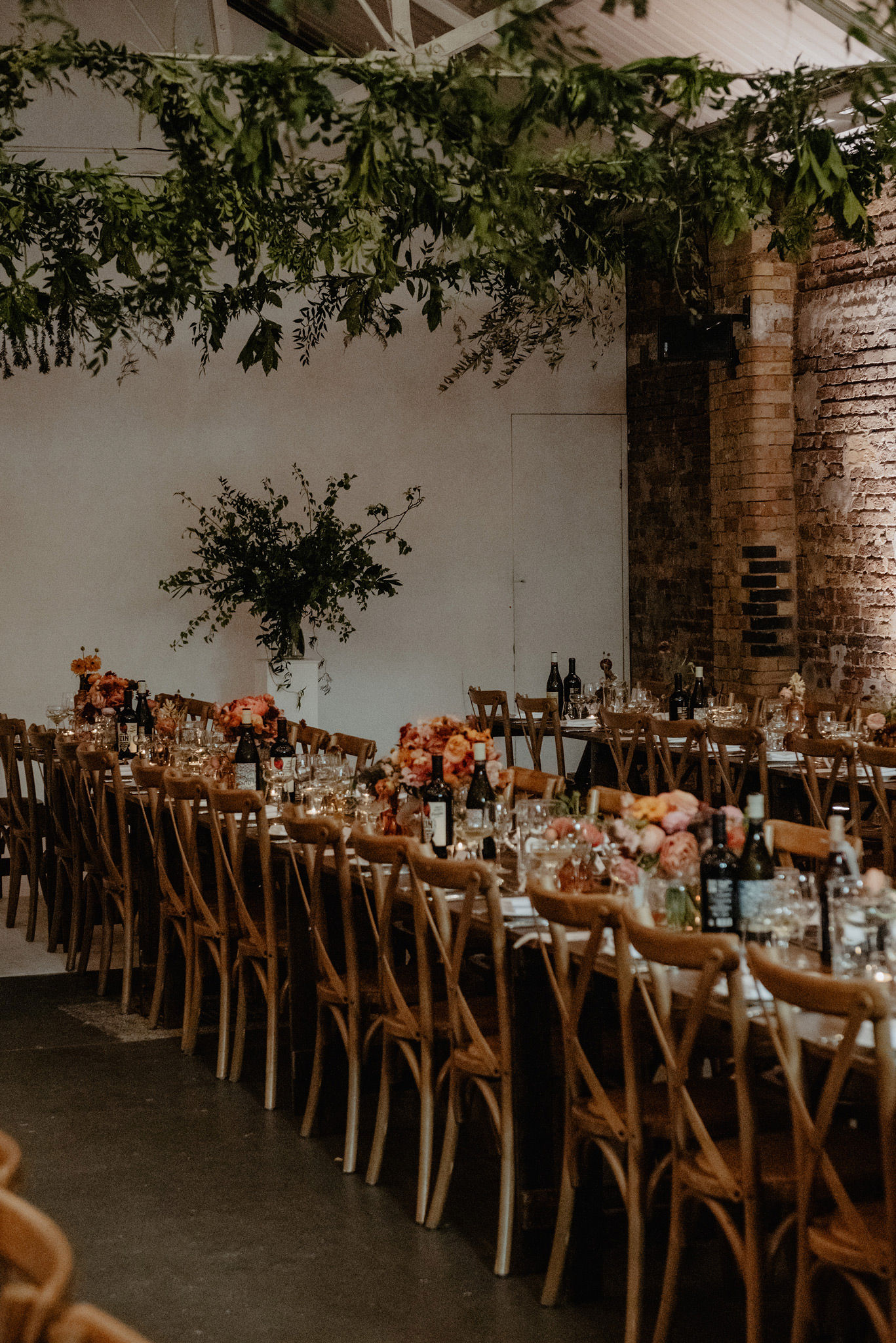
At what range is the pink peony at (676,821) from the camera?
146 inches

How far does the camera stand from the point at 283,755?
6.58 metres

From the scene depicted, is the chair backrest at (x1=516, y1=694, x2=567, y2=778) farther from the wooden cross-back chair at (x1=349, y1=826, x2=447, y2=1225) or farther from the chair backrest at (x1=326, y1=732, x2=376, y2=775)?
the wooden cross-back chair at (x1=349, y1=826, x2=447, y2=1225)

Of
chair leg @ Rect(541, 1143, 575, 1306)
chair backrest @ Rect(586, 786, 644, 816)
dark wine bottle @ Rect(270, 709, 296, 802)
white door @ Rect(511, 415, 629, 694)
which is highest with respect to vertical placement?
white door @ Rect(511, 415, 629, 694)

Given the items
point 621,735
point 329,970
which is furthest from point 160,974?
point 621,735

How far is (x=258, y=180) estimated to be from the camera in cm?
520

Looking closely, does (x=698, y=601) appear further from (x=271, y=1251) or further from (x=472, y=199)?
(x=271, y=1251)

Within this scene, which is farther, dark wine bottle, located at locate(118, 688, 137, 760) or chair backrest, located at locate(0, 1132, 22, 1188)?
dark wine bottle, located at locate(118, 688, 137, 760)

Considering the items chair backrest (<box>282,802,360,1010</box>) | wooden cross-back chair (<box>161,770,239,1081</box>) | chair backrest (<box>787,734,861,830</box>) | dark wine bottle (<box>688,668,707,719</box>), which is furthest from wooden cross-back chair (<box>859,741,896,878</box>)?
wooden cross-back chair (<box>161,770,239,1081</box>)

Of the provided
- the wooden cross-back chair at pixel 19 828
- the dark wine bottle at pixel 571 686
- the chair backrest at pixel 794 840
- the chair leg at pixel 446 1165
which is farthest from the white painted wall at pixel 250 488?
the chair backrest at pixel 794 840

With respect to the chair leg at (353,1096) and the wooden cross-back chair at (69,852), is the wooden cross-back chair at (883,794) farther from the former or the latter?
the wooden cross-back chair at (69,852)

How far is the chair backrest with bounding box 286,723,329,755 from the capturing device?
723 centimetres

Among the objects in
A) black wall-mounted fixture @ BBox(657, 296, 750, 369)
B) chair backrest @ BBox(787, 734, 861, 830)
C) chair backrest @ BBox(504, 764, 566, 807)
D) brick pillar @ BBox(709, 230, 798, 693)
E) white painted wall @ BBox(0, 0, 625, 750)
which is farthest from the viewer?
white painted wall @ BBox(0, 0, 625, 750)

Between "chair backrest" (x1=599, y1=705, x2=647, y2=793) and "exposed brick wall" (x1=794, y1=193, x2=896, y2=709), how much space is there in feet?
5.15

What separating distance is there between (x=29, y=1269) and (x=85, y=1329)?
0.21 m
